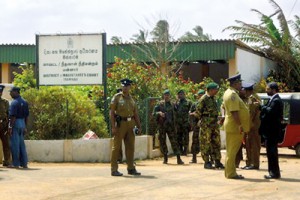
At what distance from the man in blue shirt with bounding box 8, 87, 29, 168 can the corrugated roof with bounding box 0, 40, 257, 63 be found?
45.1 ft

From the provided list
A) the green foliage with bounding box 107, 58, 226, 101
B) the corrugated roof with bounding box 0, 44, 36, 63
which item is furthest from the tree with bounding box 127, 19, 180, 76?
the green foliage with bounding box 107, 58, 226, 101

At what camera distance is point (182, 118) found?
15.6 meters

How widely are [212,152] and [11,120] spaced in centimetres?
420

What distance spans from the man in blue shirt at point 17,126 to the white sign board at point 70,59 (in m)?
3.92

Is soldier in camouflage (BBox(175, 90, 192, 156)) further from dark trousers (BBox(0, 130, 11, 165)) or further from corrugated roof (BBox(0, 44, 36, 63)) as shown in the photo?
corrugated roof (BBox(0, 44, 36, 63))

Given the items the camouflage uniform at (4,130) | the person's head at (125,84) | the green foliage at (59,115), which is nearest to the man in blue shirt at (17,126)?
the camouflage uniform at (4,130)

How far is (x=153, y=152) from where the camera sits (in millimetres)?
16625

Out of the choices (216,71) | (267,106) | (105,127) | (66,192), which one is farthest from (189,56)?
(66,192)

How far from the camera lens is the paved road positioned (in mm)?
9305

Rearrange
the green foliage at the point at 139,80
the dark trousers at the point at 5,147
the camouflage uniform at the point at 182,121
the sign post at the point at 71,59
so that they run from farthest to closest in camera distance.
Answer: the green foliage at the point at 139,80, the sign post at the point at 71,59, the camouflage uniform at the point at 182,121, the dark trousers at the point at 5,147

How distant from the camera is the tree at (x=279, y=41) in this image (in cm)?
3148

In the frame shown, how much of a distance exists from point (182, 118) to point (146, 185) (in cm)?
541

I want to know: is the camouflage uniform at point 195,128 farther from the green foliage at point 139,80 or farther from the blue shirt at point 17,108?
the green foliage at point 139,80

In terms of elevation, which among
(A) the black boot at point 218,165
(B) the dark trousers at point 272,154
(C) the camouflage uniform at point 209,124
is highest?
(C) the camouflage uniform at point 209,124
